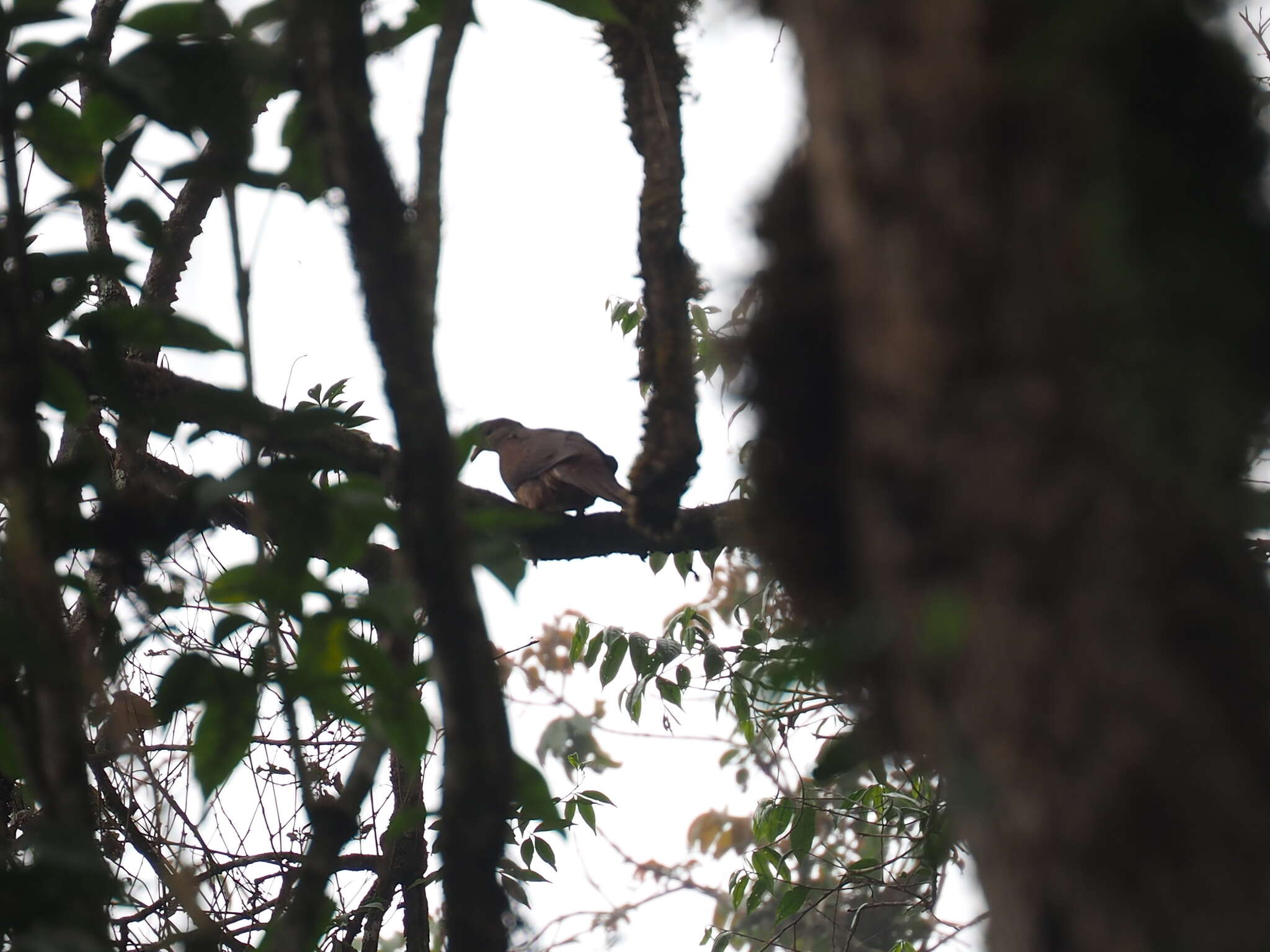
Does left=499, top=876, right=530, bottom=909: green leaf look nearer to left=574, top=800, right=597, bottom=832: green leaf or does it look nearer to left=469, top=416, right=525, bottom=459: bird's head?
left=574, top=800, right=597, bottom=832: green leaf

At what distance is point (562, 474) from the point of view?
191 inches

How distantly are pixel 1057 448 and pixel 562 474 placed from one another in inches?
168

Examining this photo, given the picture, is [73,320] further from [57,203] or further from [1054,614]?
[1054,614]

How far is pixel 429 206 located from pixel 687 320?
2.92 ft

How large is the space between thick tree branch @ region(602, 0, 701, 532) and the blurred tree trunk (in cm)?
124

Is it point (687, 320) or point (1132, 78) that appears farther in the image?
point (687, 320)

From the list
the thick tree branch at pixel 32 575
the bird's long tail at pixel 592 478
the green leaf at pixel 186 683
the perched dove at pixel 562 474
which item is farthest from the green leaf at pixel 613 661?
the thick tree branch at pixel 32 575

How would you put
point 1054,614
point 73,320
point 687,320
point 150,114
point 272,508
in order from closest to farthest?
1. point 1054,614
2. point 272,508
3. point 150,114
4. point 73,320
5. point 687,320

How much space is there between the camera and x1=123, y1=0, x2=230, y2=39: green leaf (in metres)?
1.23

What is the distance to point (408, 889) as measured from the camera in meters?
3.21

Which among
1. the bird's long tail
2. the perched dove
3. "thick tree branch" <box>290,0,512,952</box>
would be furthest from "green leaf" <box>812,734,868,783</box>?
the bird's long tail

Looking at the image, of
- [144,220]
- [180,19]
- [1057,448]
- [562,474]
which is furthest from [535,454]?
[1057,448]

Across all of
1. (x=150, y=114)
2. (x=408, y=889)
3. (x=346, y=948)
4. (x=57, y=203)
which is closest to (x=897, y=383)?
(x=150, y=114)

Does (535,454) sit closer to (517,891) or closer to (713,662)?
(713,662)
